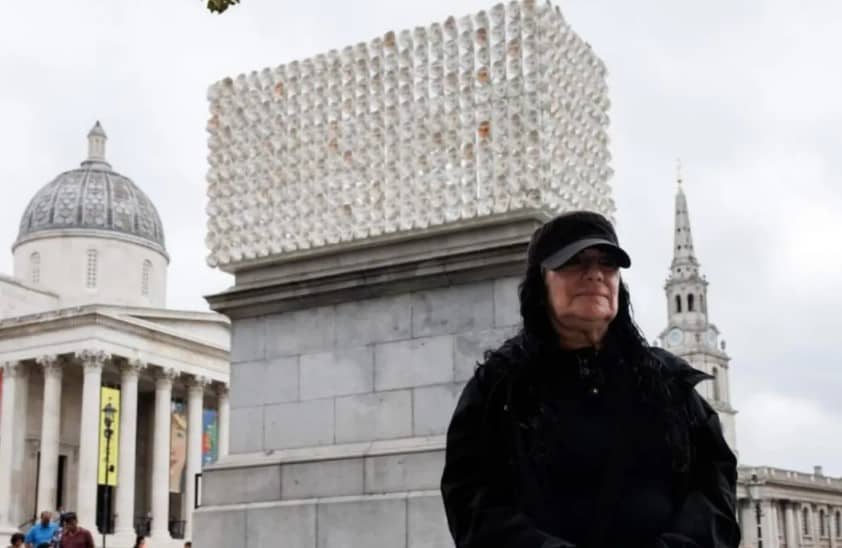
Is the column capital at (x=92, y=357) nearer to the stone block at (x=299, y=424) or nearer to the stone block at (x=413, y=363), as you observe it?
the stone block at (x=299, y=424)

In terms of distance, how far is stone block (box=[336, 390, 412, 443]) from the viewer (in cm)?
1337

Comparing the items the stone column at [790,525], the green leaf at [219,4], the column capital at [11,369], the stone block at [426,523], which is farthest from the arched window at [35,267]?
the stone column at [790,525]

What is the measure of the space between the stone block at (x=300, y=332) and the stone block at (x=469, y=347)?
5.13 feet

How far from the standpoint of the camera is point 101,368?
63.6 metres

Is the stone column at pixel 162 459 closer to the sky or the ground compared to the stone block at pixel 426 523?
closer to the sky

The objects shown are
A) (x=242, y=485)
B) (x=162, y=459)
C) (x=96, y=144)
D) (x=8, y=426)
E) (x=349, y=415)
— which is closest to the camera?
(x=349, y=415)

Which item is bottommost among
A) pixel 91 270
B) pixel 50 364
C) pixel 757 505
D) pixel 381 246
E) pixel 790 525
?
pixel 381 246

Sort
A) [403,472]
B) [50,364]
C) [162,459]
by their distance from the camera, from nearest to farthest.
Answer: [403,472]
[50,364]
[162,459]

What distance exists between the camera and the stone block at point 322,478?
1328 centimetres

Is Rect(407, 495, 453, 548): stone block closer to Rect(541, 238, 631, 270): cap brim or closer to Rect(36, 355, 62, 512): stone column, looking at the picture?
Rect(541, 238, 631, 270): cap brim

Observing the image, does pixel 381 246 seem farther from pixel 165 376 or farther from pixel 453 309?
pixel 165 376

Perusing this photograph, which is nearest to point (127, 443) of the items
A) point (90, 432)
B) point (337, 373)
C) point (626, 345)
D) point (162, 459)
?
point (90, 432)

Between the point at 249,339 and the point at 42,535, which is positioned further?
the point at 42,535

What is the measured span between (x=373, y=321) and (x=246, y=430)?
1.93 meters
